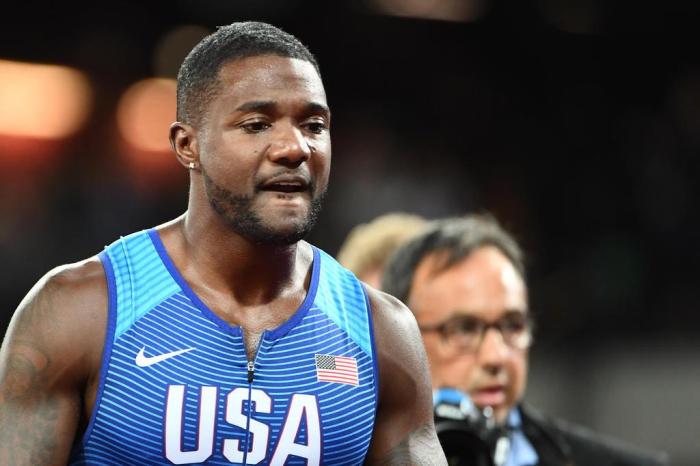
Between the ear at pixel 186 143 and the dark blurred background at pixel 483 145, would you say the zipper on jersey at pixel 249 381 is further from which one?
the dark blurred background at pixel 483 145

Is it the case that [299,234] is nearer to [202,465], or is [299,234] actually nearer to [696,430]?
[202,465]

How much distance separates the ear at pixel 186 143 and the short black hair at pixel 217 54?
0.06 ft

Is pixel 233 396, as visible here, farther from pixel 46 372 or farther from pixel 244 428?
pixel 46 372

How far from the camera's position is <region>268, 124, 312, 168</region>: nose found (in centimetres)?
249

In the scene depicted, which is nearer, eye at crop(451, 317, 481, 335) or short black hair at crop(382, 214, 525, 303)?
eye at crop(451, 317, 481, 335)

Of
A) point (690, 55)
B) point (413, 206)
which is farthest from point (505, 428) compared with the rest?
point (690, 55)

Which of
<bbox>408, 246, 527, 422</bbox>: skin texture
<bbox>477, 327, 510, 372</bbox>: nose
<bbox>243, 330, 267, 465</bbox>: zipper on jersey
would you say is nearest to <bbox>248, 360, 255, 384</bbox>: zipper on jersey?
<bbox>243, 330, 267, 465</bbox>: zipper on jersey

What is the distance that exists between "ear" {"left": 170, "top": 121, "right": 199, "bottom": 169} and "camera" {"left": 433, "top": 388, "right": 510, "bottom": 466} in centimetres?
112

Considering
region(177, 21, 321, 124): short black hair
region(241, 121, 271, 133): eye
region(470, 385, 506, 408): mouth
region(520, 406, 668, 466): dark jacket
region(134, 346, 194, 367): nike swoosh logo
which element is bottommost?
region(520, 406, 668, 466): dark jacket

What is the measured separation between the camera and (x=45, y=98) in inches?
376

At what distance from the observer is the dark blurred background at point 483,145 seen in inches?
360

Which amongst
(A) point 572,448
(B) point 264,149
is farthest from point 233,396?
(A) point 572,448

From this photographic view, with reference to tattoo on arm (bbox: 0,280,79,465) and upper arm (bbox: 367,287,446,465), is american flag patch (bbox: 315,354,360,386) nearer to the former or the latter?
upper arm (bbox: 367,287,446,465)

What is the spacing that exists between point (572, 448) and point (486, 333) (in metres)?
0.52
